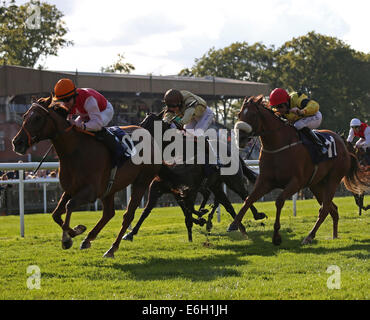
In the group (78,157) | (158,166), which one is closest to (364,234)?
(158,166)

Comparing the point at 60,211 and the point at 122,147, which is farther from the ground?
the point at 122,147

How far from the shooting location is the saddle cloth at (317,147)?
26.7 feet

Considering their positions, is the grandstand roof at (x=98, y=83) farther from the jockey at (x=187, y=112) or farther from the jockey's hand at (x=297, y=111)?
the jockey's hand at (x=297, y=111)

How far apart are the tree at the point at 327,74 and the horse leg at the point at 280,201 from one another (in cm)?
3938

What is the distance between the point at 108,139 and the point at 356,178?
4.45 metres

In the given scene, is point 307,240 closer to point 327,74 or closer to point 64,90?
point 64,90

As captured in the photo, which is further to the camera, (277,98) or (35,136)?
(277,98)

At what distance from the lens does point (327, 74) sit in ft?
154

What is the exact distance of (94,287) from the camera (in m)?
5.14

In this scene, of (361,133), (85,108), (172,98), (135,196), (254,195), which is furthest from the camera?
(361,133)

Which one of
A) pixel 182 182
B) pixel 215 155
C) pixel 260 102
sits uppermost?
pixel 260 102

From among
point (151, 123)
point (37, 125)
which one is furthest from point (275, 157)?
point (37, 125)

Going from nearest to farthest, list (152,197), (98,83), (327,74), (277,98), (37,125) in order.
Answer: (37,125) < (277,98) < (152,197) < (98,83) < (327,74)

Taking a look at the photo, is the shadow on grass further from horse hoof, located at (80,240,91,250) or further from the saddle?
the saddle
